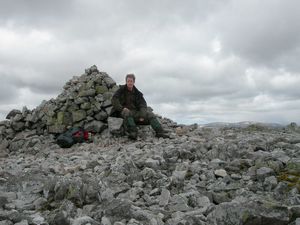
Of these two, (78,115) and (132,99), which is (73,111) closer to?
(78,115)

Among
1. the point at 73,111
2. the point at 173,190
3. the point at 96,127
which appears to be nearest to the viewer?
the point at 173,190

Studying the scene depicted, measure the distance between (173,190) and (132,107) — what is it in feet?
36.4

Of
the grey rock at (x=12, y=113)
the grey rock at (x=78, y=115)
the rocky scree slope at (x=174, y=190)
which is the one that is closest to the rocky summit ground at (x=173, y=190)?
the rocky scree slope at (x=174, y=190)

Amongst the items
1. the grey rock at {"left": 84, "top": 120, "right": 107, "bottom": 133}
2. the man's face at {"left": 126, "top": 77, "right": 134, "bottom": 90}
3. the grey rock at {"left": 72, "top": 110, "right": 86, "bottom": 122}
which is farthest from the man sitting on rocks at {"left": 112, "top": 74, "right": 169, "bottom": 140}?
the grey rock at {"left": 72, "top": 110, "right": 86, "bottom": 122}

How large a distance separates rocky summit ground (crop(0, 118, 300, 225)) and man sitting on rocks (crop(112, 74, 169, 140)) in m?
6.56

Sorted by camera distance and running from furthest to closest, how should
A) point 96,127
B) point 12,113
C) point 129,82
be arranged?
1. point 12,113
2. point 96,127
3. point 129,82

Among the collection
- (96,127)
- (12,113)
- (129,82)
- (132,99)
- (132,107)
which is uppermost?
(129,82)

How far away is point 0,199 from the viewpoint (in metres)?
7.19

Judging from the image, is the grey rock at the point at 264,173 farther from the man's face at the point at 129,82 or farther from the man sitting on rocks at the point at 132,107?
the man's face at the point at 129,82

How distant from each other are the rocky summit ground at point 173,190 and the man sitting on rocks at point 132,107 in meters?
6.56

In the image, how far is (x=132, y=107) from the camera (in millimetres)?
18984

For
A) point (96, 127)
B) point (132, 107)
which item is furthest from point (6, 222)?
point (96, 127)

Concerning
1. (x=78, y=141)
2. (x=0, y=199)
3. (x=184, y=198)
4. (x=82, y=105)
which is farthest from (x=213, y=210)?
(x=82, y=105)

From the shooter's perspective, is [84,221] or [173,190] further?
[173,190]
